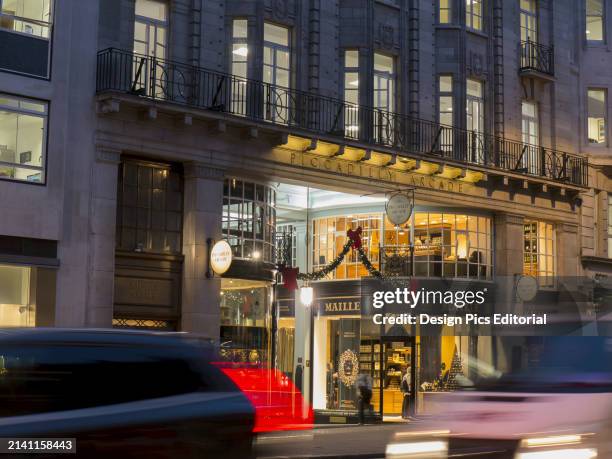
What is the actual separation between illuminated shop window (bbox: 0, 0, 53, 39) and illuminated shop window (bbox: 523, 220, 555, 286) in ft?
59.8

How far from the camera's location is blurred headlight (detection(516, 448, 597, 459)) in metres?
11.5

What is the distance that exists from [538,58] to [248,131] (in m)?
13.9

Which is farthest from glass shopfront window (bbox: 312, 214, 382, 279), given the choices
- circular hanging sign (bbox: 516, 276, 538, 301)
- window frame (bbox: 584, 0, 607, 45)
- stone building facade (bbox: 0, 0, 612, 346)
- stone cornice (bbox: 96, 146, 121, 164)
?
window frame (bbox: 584, 0, 607, 45)

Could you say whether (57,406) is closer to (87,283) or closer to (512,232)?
(87,283)

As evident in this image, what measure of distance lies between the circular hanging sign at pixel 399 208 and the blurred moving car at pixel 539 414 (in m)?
16.9

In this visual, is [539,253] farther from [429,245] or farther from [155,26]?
[155,26]

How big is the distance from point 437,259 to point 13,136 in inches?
601

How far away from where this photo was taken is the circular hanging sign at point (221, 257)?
24967 mm

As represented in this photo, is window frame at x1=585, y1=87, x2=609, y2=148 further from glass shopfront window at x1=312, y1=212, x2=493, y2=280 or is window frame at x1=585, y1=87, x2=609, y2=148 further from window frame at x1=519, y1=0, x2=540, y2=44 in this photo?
glass shopfront window at x1=312, y1=212, x2=493, y2=280

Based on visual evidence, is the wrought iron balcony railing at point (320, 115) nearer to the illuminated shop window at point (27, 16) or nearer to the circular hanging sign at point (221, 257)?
the illuminated shop window at point (27, 16)

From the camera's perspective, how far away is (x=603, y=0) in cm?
3928

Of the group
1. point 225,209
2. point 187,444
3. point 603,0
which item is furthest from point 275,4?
point 187,444

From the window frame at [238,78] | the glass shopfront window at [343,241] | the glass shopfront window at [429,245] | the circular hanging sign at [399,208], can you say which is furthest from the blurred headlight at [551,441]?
the glass shopfront window at [343,241]

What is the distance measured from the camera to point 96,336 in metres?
8.32
